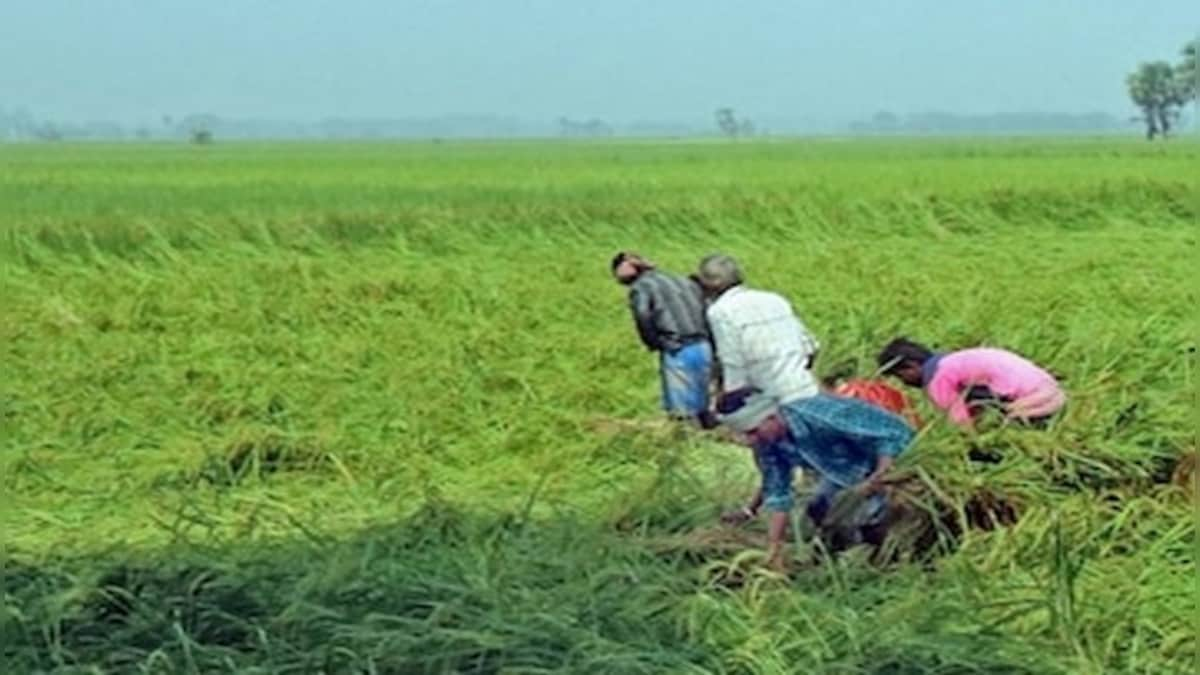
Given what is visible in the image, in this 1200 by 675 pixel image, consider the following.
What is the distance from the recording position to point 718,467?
467 cm

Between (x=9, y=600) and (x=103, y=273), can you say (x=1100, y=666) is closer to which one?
(x=9, y=600)

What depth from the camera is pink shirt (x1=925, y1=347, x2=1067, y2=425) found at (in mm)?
4336

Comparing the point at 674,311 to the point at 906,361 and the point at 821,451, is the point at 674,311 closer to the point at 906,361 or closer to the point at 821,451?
the point at 906,361

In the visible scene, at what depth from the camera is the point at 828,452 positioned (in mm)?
3918

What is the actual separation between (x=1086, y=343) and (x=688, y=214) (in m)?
7.65

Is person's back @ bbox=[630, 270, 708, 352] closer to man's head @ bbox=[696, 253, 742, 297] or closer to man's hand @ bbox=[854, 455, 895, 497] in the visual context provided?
man's head @ bbox=[696, 253, 742, 297]

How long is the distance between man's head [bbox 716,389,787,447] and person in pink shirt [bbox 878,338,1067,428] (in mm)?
501

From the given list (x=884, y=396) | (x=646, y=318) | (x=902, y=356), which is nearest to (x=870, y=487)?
(x=884, y=396)

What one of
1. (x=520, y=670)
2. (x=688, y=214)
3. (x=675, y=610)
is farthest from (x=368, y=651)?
(x=688, y=214)

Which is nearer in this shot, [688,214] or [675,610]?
[675,610]

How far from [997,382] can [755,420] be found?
83 cm

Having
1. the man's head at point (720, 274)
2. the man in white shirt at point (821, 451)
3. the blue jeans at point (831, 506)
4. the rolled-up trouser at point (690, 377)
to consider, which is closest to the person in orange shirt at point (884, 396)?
the man in white shirt at point (821, 451)

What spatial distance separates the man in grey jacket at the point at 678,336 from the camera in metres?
5.57

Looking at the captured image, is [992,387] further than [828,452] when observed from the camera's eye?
Yes
